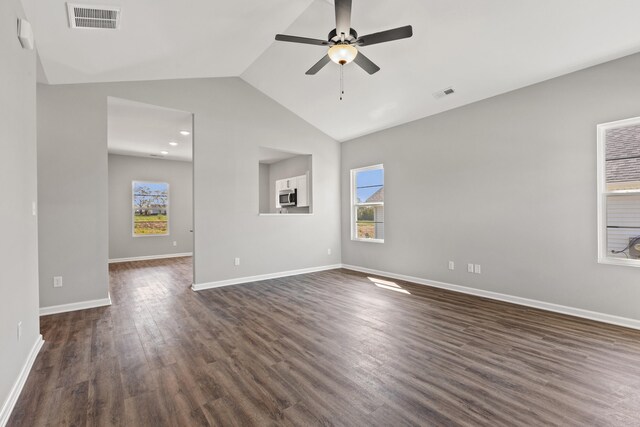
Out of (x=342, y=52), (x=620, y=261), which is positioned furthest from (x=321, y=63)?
(x=620, y=261)

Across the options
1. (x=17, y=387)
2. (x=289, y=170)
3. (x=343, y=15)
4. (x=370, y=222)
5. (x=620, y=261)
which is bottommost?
(x=17, y=387)

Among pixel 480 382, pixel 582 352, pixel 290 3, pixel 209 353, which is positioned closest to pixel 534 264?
pixel 582 352

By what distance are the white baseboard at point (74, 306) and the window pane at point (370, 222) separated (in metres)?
4.62

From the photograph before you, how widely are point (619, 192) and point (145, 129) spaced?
24.0ft

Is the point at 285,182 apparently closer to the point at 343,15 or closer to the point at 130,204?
the point at 130,204

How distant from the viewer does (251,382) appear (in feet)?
7.16

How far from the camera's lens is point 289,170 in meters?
7.71

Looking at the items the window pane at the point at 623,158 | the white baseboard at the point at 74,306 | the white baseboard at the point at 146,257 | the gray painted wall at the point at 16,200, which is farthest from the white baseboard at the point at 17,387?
the white baseboard at the point at 146,257

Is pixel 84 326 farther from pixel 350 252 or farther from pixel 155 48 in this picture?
pixel 350 252

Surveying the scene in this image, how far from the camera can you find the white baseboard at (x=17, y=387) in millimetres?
1778

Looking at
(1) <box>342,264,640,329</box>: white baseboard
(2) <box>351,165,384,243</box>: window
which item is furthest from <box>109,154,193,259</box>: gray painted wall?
(1) <box>342,264,640,329</box>: white baseboard

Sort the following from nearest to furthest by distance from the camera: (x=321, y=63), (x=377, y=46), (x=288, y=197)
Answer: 1. (x=321, y=63)
2. (x=377, y=46)
3. (x=288, y=197)

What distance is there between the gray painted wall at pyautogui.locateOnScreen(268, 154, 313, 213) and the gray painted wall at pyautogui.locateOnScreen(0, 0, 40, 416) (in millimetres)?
4508

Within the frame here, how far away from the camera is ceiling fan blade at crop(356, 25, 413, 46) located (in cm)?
262
